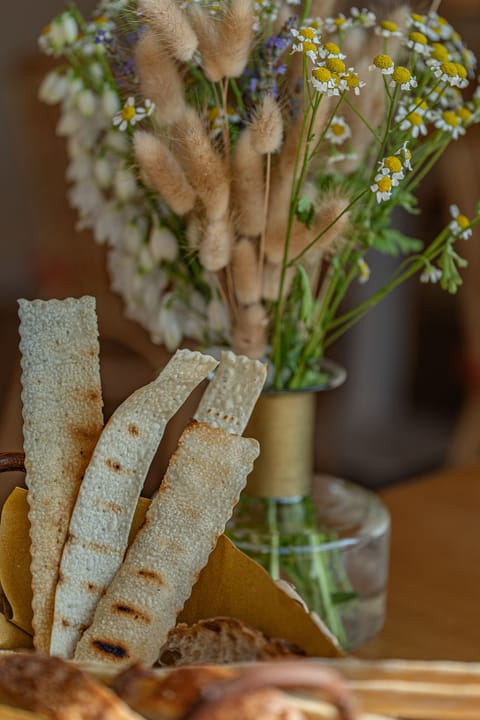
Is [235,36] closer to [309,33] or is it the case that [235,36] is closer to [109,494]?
[309,33]

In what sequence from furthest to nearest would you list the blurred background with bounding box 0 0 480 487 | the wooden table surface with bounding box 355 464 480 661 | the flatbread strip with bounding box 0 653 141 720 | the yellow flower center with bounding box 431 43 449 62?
the blurred background with bounding box 0 0 480 487
the wooden table surface with bounding box 355 464 480 661
the yellow flower center with bounding box 431 43 449 62
the flatbread strip with bounding box 0 653 141 720

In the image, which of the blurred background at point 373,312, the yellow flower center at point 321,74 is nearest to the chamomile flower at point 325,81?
the yellow flower center at point 321,74

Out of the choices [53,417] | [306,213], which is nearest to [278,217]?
[306,213]

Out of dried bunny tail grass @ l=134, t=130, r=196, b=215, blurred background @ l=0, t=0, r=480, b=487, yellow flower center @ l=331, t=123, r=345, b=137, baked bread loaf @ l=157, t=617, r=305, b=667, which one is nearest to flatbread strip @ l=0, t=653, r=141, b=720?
baked bread loaf @ l=157, t=617, r=305, b=667

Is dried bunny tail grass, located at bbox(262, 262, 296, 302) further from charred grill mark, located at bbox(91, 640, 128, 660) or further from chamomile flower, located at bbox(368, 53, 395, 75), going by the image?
charred grill mark, located at bbox(91, 640, 128, 660)

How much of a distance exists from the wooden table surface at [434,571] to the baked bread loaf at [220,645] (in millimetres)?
325

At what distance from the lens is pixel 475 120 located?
0.83 metres

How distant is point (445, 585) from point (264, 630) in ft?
1.51

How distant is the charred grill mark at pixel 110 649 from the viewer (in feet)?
1.81

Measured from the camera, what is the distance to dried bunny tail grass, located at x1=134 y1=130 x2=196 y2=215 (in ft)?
2.24

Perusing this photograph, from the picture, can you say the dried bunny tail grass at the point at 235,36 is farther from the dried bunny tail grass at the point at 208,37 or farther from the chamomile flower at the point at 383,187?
the chamomile flower at the point at 383,187

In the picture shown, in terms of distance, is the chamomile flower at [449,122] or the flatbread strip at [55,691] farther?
the chamomile flower at [449,122]

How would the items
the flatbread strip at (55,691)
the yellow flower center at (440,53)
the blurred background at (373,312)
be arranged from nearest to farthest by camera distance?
the flatbread strip at (55,691), the yellow flower center at (440,53), the blurred background at (373,312)

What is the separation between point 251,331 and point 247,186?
13 cm
